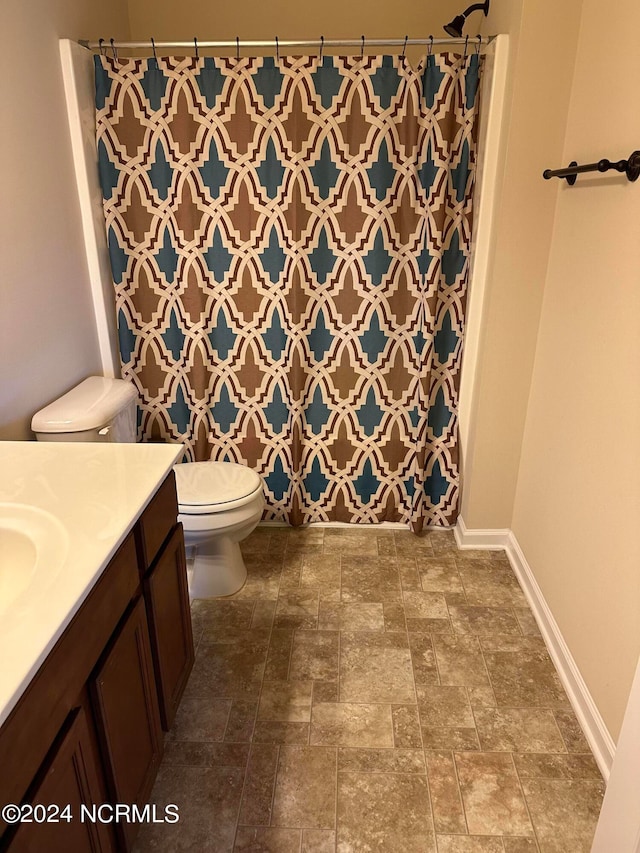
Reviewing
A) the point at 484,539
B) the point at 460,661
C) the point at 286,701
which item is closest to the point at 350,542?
the point at 484,539

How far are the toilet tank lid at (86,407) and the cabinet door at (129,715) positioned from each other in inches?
31.1

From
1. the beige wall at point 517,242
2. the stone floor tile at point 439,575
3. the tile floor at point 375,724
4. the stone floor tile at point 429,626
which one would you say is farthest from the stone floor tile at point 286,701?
the beige wall at point 517,242

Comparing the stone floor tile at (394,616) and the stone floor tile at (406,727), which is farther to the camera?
the stone floor tile at (394,616)

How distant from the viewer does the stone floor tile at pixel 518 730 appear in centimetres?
173

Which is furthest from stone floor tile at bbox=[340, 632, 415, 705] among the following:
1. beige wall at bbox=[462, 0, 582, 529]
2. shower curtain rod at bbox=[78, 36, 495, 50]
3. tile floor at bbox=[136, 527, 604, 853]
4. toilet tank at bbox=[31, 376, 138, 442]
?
shower curtain rod at bbox=[78, 36, 495, 50]

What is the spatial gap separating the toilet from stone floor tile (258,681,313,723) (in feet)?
1.70

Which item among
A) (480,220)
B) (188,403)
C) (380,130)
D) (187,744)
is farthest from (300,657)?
(380,130)

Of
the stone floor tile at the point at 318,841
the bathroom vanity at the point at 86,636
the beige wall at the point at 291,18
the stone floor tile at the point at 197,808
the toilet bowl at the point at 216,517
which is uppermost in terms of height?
the beige wall at the point at 291,18

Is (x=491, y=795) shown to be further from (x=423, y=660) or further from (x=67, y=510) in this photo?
(x=67, y=510)

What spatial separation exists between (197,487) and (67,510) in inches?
38.3

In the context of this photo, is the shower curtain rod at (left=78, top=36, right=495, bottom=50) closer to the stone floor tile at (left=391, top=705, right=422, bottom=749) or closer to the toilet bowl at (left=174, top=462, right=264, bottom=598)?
the toilet bowl at (left=174, top=462, right=264, bottom=598)

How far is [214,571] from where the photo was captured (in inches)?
92.5

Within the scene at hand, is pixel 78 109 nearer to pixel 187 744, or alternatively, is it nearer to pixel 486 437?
pixel 486 437

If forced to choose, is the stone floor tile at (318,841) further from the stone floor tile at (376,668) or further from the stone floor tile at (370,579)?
the stone floor tile at (370,579)
